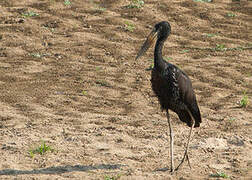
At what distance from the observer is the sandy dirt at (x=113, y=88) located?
7.02 m

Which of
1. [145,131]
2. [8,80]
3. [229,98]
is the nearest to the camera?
[145,131]

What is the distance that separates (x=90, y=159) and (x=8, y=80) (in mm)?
4242

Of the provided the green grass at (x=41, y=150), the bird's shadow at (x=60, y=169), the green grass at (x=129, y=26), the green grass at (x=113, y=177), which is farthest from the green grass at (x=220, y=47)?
the green grass at (x=113, y=177)

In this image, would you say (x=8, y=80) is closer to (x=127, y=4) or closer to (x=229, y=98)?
(x=229, y=98)

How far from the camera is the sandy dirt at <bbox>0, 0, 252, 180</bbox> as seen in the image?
7023 millimetres

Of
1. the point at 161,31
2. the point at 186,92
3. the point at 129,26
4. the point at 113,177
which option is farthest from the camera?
the point at 129,26

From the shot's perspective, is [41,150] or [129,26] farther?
[129,26]

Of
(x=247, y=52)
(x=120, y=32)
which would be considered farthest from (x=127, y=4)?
(x=247, y=52)

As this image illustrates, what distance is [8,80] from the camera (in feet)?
34.6

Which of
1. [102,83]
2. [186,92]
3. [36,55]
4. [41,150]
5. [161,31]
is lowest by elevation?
[36,55]

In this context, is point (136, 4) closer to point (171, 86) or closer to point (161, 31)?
point (161, 31)

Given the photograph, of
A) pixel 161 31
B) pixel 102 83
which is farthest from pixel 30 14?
pixel 161 31

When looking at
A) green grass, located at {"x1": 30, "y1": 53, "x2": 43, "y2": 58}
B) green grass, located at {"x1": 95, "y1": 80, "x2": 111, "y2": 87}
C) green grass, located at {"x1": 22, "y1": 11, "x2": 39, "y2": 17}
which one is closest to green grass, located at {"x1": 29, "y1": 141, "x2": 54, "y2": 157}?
green grass, located at {"x1": 95, "y1": 80, "x2": 111, "y2": 87}

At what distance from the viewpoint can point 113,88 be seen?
10.3 meters
